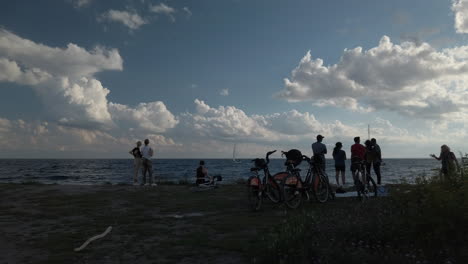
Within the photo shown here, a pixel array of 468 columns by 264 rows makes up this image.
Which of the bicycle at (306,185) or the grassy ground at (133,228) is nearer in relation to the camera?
the grassy ground at (133,228)

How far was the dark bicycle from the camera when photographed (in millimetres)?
8852

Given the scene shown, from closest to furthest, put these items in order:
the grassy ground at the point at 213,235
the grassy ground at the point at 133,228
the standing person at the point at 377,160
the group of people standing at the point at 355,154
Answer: the grassy ground at the point at 213,235 → the grassy ground at the point at 133,228 → the group of people standing at the point at 355,154 → the standing person at the point at 377,160

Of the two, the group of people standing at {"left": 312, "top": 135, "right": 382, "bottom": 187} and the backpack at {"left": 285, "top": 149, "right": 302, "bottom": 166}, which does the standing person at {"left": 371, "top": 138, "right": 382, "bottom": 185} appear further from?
the backpack at {"left": 285, "top": 149, "right": 302, "bottom": 166}

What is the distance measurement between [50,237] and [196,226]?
9.21 feet

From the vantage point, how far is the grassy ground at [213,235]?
4.56 m

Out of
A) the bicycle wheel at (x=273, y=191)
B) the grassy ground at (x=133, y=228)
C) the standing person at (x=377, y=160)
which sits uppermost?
the standing person at (x=377, y=160)

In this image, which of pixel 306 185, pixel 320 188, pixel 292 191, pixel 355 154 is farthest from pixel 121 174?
pixel 292 191

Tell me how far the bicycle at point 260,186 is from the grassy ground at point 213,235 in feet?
1.05

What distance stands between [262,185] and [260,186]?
0.13m

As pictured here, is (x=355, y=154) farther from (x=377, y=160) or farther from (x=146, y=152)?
(x=146, y=152)

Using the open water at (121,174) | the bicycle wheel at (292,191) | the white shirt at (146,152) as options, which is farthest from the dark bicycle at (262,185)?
the white shirt at (146,152)

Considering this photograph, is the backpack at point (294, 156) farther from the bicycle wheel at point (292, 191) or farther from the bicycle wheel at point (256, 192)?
the bicycle wheel at point (256, 192)

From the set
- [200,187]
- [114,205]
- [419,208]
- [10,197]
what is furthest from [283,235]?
[10,197]

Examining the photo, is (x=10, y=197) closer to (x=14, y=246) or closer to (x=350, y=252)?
(x=14, y=246)
